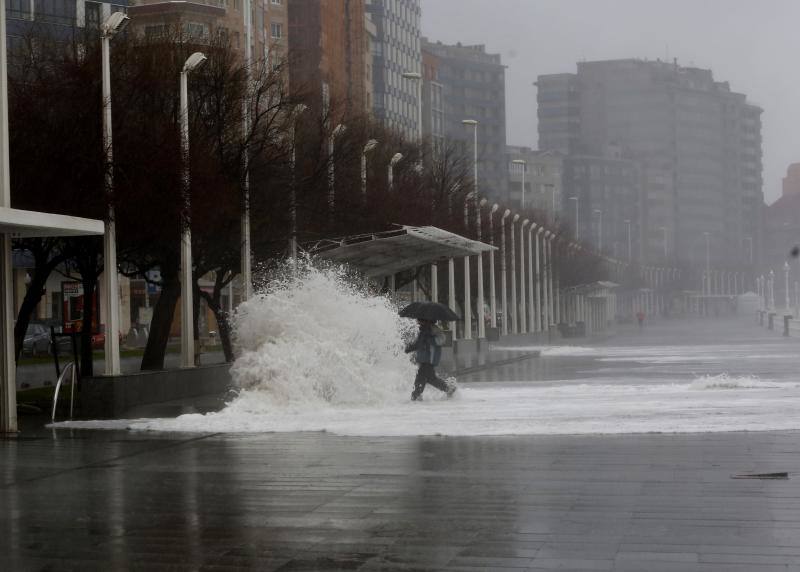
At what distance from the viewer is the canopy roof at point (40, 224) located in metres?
19.2

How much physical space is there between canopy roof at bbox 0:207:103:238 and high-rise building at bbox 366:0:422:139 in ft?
423

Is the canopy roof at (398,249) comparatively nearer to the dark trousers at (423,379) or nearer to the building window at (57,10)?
the dark trousers at (423,379)

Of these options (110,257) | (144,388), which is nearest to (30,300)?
(144,388)

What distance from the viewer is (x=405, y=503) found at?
12.5 metres

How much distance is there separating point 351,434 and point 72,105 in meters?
12.6

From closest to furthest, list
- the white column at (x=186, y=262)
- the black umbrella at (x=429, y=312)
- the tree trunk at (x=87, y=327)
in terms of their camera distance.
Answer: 1. the black umbrella at (x=429, y=312)
2. the white column at (x=186, y=262)
3. the tree trunk at (x=87, y=327)

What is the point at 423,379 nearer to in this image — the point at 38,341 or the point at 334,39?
the point at 38,341

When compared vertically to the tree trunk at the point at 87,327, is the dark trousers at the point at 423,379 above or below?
below

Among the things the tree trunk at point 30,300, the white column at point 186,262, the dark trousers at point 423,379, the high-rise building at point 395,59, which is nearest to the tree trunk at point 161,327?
the white column at point 186,262

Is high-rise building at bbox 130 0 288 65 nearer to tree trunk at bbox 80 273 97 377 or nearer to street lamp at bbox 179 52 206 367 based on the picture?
tree trunk at bbox 80 273 97 377

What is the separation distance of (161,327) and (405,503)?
72.7 feet

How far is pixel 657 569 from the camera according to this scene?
919cm

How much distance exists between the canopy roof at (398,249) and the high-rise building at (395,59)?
370 feet

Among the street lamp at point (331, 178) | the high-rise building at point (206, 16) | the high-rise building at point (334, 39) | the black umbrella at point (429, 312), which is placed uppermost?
the high-rise building at point (334, 39)
